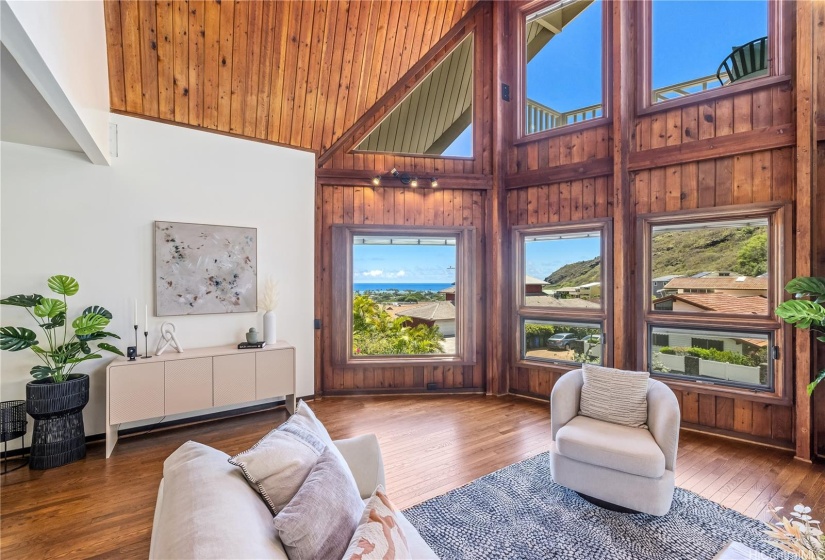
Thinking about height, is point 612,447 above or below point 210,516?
below

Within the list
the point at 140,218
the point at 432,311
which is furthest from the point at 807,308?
the point at 140,218

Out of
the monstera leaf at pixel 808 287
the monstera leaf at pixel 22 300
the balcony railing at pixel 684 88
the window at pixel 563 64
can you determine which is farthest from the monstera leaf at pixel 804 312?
the monstera leaf at pixel 22 300

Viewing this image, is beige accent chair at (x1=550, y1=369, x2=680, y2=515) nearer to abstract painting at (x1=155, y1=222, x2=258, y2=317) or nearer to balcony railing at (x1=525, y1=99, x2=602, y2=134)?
balcony railing at (x1=525, y1=99, x2=602, y2=134)

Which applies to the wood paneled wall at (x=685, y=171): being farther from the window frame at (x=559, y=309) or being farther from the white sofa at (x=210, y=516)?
the white sofa at (x=210, y=516)

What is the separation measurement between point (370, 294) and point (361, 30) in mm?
3097

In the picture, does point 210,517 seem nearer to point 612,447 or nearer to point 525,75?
point 612,447

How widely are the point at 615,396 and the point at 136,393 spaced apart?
400cm

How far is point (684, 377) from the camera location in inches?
155

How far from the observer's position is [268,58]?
13.1 ft

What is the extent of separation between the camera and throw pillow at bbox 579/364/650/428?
2.74 meters

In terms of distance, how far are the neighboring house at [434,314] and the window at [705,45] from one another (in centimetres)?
338

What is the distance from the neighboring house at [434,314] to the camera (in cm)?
519

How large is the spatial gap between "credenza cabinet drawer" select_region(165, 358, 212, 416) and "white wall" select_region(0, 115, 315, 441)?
1.56 feet

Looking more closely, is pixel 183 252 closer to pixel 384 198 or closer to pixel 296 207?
pixel 296 207
